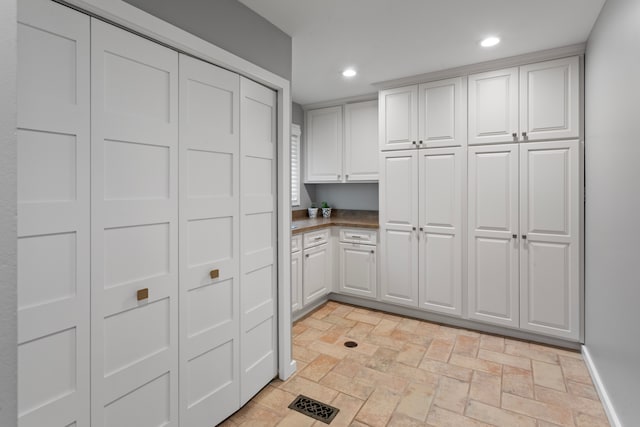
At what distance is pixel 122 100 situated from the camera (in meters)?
1.40

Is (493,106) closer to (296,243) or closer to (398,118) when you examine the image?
(398,118)

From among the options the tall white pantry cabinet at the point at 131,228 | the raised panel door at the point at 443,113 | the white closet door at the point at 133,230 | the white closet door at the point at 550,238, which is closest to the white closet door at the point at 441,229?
the raised panel door at the point at 443,113

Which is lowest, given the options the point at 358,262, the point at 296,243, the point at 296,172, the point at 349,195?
the point at 358,262

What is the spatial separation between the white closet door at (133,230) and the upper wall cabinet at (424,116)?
232 cm

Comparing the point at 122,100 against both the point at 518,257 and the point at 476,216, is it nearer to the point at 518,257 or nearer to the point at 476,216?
the point at 476,216

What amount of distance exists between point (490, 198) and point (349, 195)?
1.79 metres

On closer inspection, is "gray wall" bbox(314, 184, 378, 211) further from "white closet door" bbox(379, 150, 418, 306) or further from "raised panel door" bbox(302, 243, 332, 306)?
"raised panel door" bbox(302, 243, 332, 306)

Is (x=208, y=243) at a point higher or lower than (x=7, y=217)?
lower

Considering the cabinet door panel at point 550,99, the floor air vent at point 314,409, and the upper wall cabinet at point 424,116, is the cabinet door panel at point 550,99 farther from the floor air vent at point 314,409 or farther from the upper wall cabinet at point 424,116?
the floor air vent at point 314,409

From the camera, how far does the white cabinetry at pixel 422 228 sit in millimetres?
3160

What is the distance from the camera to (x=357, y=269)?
3.74m

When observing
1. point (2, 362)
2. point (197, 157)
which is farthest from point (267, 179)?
point (2, 362)

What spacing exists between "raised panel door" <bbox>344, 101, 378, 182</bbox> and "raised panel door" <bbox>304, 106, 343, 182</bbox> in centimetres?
11

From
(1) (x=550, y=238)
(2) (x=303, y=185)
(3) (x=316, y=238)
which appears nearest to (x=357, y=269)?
(3) (x=316, y=238)
